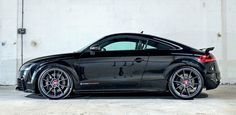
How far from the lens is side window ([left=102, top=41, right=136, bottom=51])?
22.8ft

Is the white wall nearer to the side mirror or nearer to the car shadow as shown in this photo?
the car shadow

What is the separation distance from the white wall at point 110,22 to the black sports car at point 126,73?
2.64 meters

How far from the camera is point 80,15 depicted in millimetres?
9461

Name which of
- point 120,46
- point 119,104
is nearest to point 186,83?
point 119,104

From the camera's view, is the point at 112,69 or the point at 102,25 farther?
the point at 102,25

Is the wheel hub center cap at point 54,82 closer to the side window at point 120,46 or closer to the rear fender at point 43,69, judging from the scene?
the rear fender at point 43,69

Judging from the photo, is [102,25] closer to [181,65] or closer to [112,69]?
[112,69]

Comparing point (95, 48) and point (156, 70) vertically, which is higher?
point (95, 48)

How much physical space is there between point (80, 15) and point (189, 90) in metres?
3.95

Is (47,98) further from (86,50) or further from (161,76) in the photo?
(161,76)

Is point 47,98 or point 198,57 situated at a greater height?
point 198,57

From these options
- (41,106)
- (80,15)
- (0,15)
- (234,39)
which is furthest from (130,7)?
(41,106)

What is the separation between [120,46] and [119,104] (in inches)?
53.5

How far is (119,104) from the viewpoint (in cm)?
617
